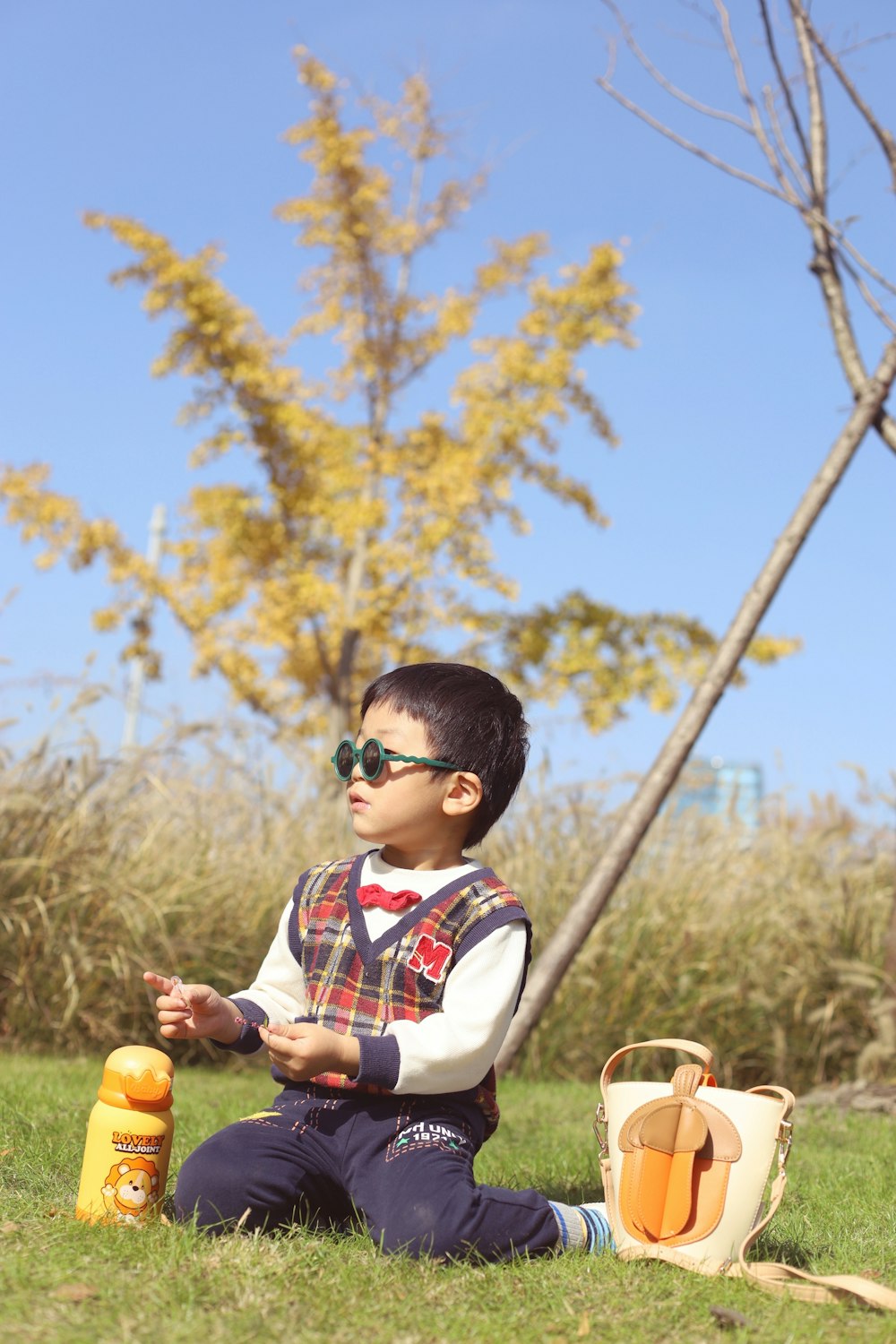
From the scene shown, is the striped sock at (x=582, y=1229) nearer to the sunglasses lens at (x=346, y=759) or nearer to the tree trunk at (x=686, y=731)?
the sunglasses lens at (x=346, y=759)

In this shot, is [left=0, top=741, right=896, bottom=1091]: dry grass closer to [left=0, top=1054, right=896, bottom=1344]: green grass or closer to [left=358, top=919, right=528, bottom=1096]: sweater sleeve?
[left=0, top=1054, right=896, bottom=1344]: green grass

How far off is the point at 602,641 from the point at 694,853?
8.92 m

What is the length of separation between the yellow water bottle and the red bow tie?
20.2 inches

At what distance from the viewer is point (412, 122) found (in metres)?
17.4

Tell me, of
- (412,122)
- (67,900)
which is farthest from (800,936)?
(412,122)

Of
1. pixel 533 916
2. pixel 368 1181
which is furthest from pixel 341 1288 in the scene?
pixel 533 916

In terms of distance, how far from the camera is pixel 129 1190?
98.3 inches

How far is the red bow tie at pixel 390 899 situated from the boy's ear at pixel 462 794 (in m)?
0.19

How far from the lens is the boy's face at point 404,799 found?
2.79m

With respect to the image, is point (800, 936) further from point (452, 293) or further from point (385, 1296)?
point (452, 293)

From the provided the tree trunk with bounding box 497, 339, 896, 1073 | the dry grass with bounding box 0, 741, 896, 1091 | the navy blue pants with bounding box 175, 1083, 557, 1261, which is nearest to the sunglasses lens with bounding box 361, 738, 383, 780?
the navy blue pants with bounding box 175, 1083, 557, 1261

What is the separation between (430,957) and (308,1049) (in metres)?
0.36

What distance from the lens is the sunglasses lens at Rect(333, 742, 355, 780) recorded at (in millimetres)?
2850

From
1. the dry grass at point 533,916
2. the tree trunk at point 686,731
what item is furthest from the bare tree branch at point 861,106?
the dry grass at point 533,916
